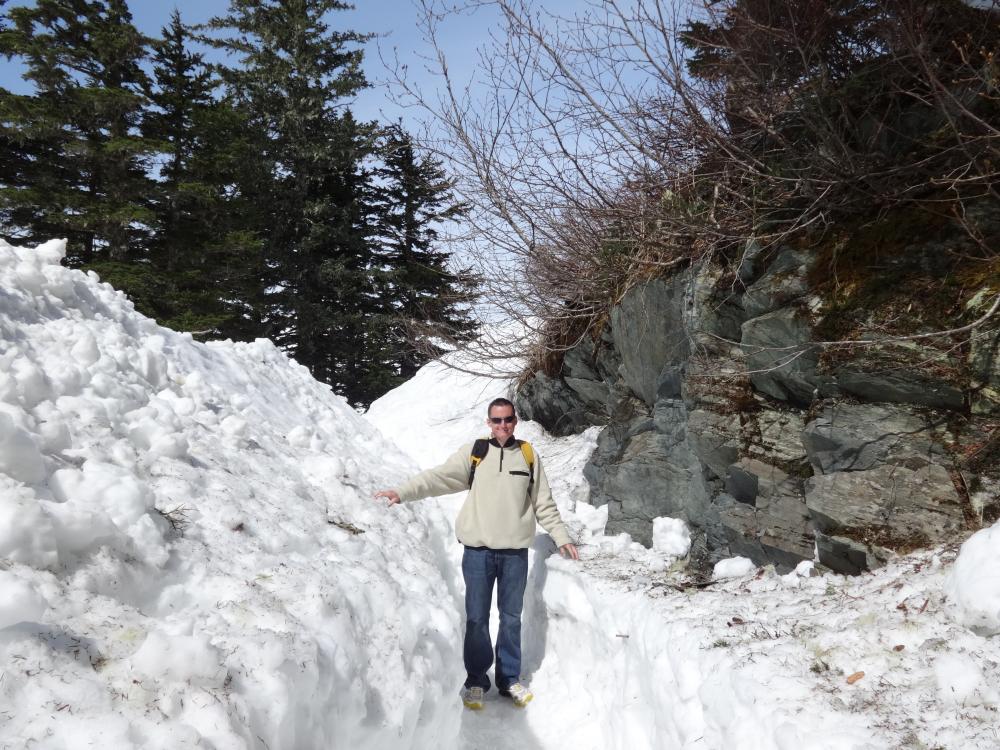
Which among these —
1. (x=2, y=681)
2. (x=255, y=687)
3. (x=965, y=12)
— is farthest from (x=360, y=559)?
(x=965, y=12)

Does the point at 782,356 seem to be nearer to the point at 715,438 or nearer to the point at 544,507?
the point at 715,438

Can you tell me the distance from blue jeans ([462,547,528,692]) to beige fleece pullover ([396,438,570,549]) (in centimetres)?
14

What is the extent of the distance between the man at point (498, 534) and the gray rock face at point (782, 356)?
203 cm

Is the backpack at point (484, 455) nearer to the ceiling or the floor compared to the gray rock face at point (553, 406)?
nearer to the floor

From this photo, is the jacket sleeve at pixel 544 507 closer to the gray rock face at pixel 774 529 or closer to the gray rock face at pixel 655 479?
the gray rock face at pixel 774 529

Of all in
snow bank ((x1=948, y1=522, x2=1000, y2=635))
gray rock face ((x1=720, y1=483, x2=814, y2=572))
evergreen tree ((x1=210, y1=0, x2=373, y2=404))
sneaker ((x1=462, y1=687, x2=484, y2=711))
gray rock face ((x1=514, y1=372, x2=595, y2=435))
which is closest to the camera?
snow bank ((x1=948, y1=522, x2=1000, y2=635))

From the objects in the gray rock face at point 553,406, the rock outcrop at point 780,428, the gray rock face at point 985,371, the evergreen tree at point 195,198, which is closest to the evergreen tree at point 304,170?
the evergreen tree at point 195,198

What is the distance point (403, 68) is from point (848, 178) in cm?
461

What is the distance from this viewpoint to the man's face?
5102 millimetres

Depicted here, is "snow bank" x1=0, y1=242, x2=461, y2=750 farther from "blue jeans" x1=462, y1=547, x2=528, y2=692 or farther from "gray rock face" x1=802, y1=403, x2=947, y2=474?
"gray rock face" x1=802, y1=403, x2=947, y2=474

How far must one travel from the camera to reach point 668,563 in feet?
19.4

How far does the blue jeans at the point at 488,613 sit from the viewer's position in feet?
16.2

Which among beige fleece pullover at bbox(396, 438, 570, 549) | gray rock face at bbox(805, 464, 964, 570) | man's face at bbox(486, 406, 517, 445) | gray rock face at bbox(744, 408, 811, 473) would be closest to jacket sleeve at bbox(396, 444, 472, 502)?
beige fleece pullover at bbox(396, 438, 570, 549)

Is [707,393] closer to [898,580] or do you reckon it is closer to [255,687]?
[898,580]
